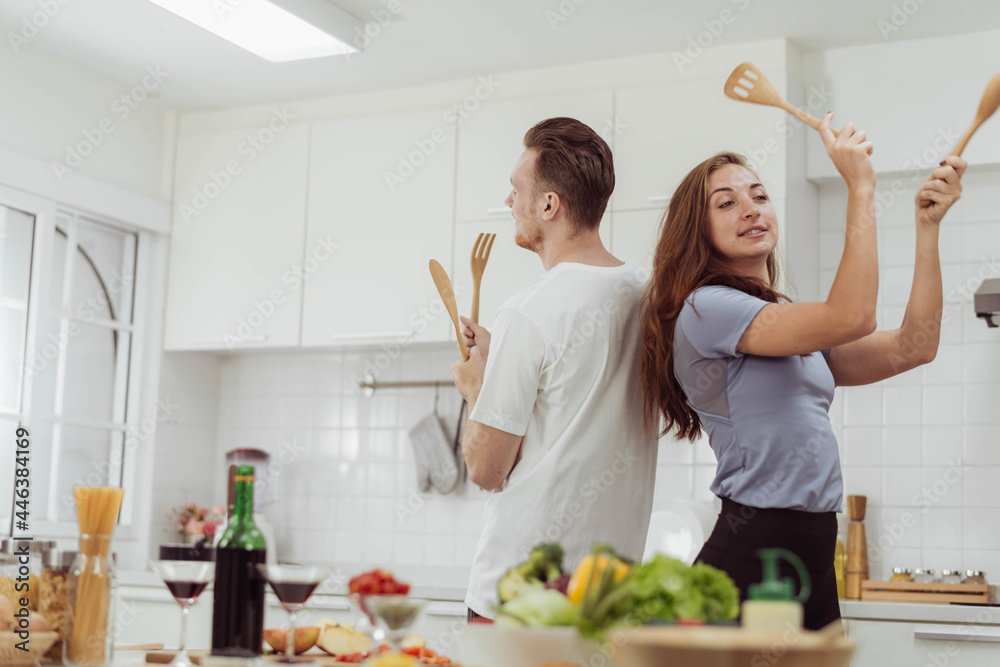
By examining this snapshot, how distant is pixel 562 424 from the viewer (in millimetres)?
1709

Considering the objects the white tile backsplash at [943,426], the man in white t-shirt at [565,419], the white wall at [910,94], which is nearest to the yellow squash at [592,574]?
the man in white t-shirt at [565,419]

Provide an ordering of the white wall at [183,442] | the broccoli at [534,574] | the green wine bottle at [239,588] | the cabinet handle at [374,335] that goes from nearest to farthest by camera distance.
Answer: the broccoli at [534,574], the green wine bottle at [239,588], the cabinet handle at [374,335], the white wall at [183,442]

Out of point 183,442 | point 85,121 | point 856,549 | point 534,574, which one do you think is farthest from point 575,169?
point 183,442

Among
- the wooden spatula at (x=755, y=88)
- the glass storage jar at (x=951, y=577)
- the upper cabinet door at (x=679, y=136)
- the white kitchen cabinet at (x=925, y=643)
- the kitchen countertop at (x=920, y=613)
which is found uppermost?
the upper cabinet door at (x=679, y=136)

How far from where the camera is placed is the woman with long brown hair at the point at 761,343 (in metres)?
1.47

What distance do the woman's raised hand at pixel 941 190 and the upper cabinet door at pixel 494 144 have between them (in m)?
2.00

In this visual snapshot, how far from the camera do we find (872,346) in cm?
178

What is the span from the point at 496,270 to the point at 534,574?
2.39 metres

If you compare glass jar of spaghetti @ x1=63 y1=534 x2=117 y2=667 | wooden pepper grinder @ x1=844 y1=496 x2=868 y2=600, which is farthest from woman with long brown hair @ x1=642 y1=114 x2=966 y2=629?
wooden pepper grinder @ x1=844 y1=496 x2=868 y2=600

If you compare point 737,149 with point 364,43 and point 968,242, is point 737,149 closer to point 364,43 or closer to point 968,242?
point 968,242

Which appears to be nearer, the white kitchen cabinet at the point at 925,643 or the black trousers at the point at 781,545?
the black trousers at the point at 781,545

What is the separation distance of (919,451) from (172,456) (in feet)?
8.44

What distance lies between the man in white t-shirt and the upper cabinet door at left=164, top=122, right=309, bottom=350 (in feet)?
7.34

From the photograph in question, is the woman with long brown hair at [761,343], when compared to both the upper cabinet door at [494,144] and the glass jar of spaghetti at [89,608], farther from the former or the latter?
the upper cabinet door at [494,144]
